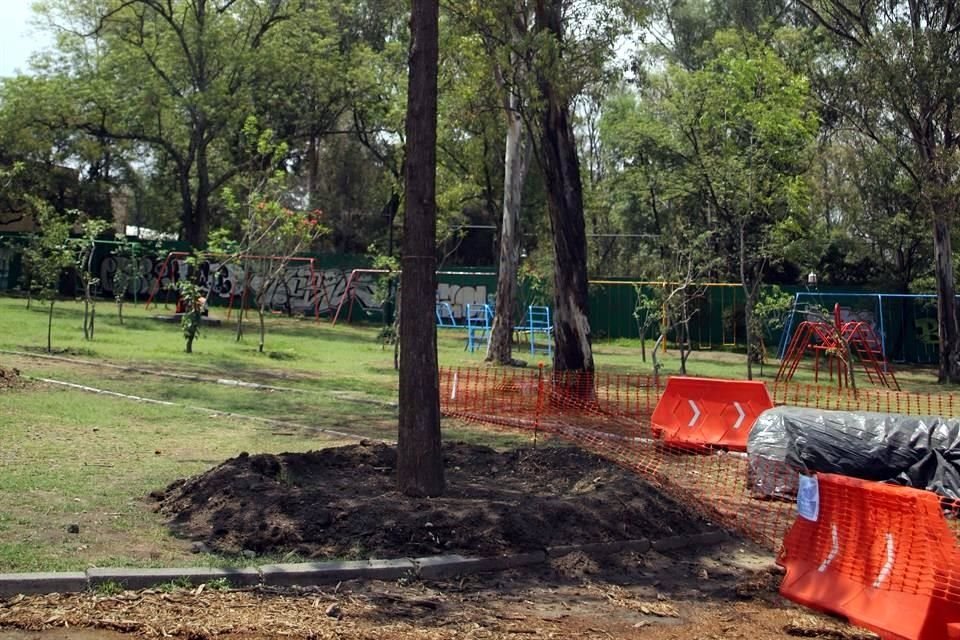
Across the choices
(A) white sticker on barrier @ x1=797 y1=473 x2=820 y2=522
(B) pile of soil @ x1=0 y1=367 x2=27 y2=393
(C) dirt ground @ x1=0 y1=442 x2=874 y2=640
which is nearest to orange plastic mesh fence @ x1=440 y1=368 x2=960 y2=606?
(A) white sticker on barrier @ x1=797 y1=473 x2=820 y2=522

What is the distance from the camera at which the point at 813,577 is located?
21.1 ft

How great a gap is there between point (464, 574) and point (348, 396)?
31.5ft

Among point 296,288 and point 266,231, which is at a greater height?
point 266,231

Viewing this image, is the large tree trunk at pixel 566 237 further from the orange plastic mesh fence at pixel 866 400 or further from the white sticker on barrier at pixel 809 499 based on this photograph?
the white sticker on barrier at pixel 809 499

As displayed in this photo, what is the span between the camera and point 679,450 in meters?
12.1

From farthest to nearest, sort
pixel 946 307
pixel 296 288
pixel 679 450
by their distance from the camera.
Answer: pixel 296 288, pixel 946 307, pixel 679 450

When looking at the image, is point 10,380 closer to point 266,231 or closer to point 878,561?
point 266,231

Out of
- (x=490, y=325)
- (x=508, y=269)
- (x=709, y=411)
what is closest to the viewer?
(x=709, y=411)

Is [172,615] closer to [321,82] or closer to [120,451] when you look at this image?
[120,451]

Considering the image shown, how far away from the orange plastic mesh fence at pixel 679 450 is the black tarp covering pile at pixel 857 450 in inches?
2.4

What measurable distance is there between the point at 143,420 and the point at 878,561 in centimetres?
873

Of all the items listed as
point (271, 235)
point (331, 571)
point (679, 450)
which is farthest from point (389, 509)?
point (271, 235)

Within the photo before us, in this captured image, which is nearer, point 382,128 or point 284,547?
point 284,547

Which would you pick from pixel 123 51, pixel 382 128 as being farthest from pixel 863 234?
pixel 123 51
